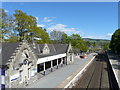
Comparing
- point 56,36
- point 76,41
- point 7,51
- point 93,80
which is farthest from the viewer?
point 56,36

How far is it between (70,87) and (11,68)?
7.58 metres

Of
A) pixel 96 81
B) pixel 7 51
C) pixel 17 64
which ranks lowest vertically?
pixel 96 81

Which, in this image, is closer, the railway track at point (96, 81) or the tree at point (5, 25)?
the railway track at point (96, 81)

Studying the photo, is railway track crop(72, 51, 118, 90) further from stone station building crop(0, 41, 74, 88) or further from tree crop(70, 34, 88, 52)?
tree crop(70, 34, 88, 52)

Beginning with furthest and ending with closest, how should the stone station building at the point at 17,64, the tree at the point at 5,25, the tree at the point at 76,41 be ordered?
the tree at the point at 76,41 → the tree at the point at 5,25 → the stone station building at the point at 17,64

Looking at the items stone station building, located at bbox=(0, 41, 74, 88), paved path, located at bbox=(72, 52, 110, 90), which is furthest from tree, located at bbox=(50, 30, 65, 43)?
stone station building, located at bbox=(0, 41, 74, 88)

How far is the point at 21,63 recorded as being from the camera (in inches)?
578

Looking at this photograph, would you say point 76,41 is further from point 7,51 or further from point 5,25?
point 7,51

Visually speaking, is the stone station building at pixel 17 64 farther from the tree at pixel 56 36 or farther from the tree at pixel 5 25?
the tree at pixel 56 36

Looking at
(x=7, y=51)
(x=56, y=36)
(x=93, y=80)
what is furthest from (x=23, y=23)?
(x=56, y=36)

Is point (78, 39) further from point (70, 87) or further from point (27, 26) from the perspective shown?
point (70, 87)

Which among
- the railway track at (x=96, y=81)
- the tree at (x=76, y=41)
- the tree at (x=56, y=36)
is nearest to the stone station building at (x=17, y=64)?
the railway track at (x=96, y=81)

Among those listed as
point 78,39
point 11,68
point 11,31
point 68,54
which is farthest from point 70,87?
point 78,39

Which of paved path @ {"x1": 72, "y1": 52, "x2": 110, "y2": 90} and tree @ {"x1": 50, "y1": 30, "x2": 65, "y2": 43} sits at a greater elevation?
tree @ {"x1": 50, "y1": 30, "x2": 65, "y2": 43}
